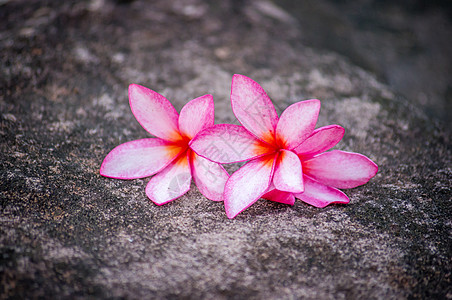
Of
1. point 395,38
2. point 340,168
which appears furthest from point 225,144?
point 395,38

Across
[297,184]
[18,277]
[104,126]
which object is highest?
[297,184]

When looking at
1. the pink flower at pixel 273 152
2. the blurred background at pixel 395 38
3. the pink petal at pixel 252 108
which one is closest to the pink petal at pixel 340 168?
the pink flower at pixel 273 152

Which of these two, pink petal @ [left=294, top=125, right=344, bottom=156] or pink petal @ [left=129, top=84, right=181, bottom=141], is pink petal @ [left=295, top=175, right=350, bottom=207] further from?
pink petal @ [left=129, top=84, right=181, bottom=141]

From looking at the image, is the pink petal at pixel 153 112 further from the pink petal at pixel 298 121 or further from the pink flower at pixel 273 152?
the pink petal at pixel 298 121

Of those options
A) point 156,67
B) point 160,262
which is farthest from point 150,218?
point 156,67

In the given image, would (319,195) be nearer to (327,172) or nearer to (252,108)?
(327,172)

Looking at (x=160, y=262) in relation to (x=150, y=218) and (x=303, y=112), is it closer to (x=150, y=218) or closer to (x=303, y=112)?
(x=150, y=218)

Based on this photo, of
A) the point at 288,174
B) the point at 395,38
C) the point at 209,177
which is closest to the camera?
the point at 288,174
